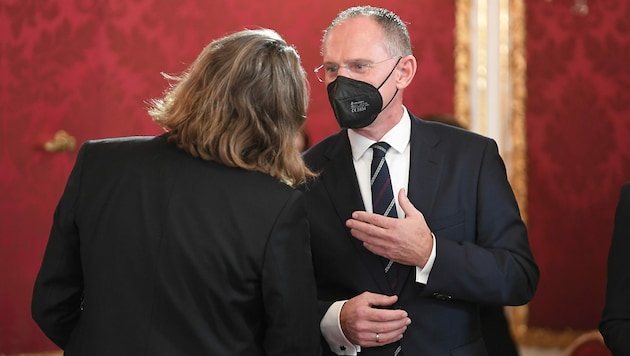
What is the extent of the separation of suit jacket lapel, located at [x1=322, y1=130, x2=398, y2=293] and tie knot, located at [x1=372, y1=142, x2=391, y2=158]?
83 millimetres

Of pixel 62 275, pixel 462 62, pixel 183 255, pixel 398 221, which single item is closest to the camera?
pixel 183 255

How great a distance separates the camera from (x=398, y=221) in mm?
2412

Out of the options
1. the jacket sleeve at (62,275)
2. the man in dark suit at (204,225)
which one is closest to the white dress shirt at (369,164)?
the man in dark suit at (204,225)

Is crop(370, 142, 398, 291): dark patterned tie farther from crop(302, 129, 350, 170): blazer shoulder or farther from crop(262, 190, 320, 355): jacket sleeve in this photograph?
crop(262, 190, 320, 355): jacket sleeve

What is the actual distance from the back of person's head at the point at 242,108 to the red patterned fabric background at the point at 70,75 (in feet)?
8.92

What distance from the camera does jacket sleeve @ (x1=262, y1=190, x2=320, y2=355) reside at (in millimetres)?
2096

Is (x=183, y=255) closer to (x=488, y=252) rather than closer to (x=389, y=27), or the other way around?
(x=488, y=252)

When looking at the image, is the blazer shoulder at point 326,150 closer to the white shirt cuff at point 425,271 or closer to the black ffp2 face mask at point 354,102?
the black ffp2 face mask at point 354,102

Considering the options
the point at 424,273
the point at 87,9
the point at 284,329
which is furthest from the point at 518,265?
the point at 87,9

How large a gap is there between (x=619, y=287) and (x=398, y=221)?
65 centimetres

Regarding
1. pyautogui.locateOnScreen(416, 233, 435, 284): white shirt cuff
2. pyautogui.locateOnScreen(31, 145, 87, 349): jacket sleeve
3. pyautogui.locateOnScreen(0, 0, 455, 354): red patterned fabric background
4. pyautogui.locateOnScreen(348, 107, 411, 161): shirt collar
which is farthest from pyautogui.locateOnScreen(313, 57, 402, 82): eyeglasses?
pyautogui.locateOnScreen(0, 0, 455, 354): red patterned fabric background

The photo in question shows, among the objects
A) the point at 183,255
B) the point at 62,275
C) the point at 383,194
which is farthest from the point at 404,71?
the point at 62,275

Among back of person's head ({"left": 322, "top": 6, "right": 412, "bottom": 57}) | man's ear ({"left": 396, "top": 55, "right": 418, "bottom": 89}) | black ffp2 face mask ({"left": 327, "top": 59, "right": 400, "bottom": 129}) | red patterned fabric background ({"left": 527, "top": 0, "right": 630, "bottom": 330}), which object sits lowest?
red patterned fabric background ({"left": 527, "top": 0, "right": 630, "bottom": 330})

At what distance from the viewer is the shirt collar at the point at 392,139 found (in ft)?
8.82
